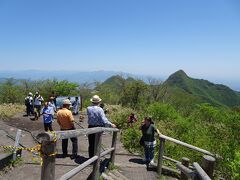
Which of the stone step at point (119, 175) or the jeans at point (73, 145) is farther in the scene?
the jeans at point (73, 145)

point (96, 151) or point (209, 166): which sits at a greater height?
point (209, 166)

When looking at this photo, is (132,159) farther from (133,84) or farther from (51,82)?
(51,82)

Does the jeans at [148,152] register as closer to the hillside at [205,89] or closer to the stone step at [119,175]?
the stone step at [119,175]

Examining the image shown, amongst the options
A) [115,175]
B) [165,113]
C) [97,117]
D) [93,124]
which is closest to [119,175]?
[115,175]

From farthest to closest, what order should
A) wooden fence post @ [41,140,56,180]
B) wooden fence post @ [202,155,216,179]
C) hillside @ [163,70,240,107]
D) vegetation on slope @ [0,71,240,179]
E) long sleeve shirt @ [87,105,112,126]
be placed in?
hillside @ [163,70,240,107] → vegetation on slope @ [0,71,240,179] → long sleeve shirt @ [87,105,112,126] → wooden fence post @ [202,155,216,179] → wooden fence post @ [41,140,56,180]

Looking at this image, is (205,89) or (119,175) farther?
(205,89)

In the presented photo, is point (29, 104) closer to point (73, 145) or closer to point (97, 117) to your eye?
point (73, 145)

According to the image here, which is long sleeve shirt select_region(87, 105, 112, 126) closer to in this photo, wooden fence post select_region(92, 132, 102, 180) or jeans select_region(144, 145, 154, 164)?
wooden fence post select_region(92, 132, 102, 180)

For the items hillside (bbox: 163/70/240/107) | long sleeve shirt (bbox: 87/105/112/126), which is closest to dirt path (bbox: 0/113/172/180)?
long sleeve shirt (bbox: 87/105/112/126)

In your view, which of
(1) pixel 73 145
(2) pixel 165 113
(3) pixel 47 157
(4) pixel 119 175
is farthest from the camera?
(2) pixel 165 113

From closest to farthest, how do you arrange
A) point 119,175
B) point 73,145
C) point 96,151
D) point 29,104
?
point 96,151, point 119,175, point 73,145, point 29,104

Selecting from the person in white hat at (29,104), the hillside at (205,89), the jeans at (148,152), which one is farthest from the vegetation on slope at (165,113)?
the hillside at (205,89)

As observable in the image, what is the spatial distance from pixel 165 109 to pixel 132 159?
15370 millimetres

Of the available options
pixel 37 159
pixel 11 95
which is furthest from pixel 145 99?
pixel 37 159
